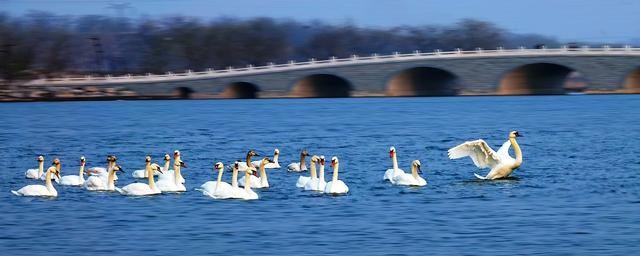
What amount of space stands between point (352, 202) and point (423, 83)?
6931 cm

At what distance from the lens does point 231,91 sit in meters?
94.3

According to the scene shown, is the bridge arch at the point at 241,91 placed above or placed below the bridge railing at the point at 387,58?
below

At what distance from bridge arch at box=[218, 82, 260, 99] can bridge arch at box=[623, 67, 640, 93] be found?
2351 centimetres

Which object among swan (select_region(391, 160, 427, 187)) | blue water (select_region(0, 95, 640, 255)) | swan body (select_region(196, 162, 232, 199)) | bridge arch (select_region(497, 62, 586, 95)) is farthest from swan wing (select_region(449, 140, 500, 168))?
bridge arch (select_region(497, 62, 586, 95))

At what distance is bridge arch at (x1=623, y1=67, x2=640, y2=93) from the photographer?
84625mm

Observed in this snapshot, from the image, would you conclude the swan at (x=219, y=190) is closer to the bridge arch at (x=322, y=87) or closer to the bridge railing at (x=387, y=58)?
the bridge railing at (x=387, y=58)

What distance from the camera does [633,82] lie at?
3378 inches

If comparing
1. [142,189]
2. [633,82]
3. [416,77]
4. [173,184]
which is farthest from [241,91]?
[142,189]

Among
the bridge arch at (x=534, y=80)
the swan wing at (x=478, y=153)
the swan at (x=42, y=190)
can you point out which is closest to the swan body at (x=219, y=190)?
the swan at (x=42, y=190)

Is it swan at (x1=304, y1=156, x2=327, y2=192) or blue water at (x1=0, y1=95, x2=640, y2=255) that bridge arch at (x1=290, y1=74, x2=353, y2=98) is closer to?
blue water at (x1=0, y1=95, x2=640, y2=255)

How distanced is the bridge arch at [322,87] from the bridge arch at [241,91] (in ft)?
9.98

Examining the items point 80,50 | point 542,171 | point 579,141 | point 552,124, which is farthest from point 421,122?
point 80,50

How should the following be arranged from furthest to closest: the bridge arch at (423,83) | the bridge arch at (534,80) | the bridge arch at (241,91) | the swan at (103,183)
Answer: the bridge arch at (241,91)
the bridge arch at (423,83)
the bridge arch at (534,80)
the swan at (103,183)

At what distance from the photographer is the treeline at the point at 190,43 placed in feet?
385
